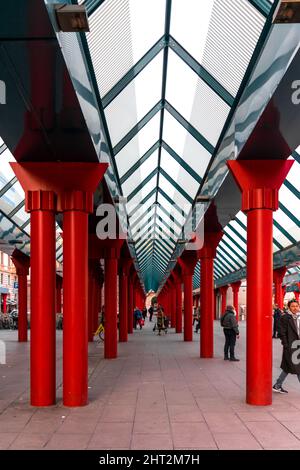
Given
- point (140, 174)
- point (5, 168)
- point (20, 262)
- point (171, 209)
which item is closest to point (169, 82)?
point (140, 174)

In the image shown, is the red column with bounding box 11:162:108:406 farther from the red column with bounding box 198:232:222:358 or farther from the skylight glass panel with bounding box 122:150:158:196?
the red column with bounding box 198:232:222:358

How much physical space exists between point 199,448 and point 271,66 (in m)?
4.53

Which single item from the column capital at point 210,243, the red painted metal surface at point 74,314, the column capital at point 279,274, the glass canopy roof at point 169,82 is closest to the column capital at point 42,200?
the red painted metal surface at point 74,314

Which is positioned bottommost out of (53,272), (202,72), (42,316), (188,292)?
(188,292)

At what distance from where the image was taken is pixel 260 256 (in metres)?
10.1

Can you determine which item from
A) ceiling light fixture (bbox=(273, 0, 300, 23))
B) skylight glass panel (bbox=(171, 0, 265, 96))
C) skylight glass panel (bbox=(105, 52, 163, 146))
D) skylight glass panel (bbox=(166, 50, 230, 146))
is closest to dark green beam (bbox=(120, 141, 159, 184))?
skylight glass panel (bbox=(105, 52, 163, 146))

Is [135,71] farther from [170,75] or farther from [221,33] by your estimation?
[221,33]

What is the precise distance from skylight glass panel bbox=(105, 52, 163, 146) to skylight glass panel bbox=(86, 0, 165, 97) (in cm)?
68

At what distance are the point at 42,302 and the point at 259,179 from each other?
423 centimetres

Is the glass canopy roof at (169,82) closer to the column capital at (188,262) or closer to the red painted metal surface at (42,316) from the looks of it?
the red painted metal surface at (42,316)

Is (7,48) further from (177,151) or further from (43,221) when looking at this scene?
(177,151)

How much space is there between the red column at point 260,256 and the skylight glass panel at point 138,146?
336 centimetres

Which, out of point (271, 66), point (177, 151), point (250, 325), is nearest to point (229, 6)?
point (271, 66)

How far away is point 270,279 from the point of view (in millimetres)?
10125
